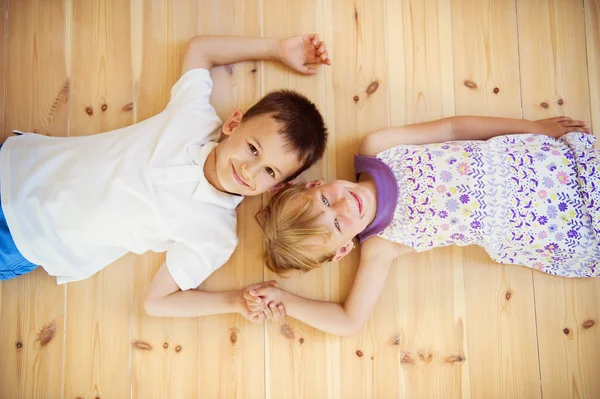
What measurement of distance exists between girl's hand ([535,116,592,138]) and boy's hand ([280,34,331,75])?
70 cm

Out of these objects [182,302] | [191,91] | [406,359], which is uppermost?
[191,91]

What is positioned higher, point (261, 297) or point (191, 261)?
point (191, 261)

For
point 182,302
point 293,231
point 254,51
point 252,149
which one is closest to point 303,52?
point 254,51

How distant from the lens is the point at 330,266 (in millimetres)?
1312

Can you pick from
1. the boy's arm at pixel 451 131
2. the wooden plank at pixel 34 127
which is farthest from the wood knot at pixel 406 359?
the wooden plank at pixel 34 127

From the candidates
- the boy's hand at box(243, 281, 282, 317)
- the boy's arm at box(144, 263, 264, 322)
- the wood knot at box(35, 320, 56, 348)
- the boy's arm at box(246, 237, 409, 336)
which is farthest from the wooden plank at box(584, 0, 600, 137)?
the wood knot at box(35, 320, 56, 348)

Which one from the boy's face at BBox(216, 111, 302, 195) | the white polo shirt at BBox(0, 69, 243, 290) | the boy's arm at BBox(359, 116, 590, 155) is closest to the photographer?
the boy's face at BBox(216, 111, 302, 195)

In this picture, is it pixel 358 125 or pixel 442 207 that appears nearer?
pixel 442 207

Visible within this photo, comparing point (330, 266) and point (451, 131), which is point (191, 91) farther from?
point (451, 131)

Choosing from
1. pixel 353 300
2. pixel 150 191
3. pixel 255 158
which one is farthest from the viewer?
pixel 353 300

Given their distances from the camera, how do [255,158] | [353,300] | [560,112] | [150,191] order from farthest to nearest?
[560,112], [353,300], [150,191], [255,158]

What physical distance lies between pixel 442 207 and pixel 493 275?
34 centimetres

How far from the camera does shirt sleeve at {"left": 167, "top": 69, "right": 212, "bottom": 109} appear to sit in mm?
1200

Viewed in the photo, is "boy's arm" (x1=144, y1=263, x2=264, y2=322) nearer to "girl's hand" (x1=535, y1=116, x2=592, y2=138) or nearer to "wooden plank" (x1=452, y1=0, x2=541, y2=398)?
"wooden plank" (x1=452, y1=0, x2=541, y2=398)
